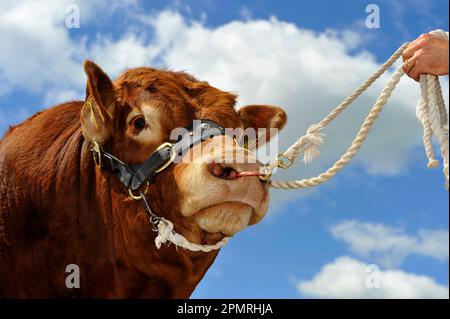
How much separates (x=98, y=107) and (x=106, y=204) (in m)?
1.20

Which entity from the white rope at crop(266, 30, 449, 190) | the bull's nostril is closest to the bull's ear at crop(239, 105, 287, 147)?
the white rope at crop(266, 30, 449, 190)

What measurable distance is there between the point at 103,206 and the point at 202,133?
1623mm

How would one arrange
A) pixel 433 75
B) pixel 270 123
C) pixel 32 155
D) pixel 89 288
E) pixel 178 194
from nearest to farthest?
pixel 433 75, pixel 178 194, pixel 89 288, pixel 32 155, pixel 270 123

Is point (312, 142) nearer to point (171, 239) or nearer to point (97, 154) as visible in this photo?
point (171, 239)

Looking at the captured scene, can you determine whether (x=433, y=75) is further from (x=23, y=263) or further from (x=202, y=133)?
(x=23, y=263)

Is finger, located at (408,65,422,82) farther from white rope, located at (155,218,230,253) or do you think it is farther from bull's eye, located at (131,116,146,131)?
bull's eye, located at (131,116,146,131)

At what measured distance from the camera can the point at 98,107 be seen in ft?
24.1

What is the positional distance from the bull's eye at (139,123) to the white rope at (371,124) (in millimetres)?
1635

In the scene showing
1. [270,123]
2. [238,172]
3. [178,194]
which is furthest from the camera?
[270,123]

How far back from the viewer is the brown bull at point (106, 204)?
721 cm

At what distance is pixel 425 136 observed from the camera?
5.87 m

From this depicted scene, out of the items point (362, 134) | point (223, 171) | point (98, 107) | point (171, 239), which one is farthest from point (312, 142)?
point (98, 107)

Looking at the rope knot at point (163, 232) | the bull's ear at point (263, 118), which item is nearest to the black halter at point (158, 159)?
the rope knot at point (163, 232)
